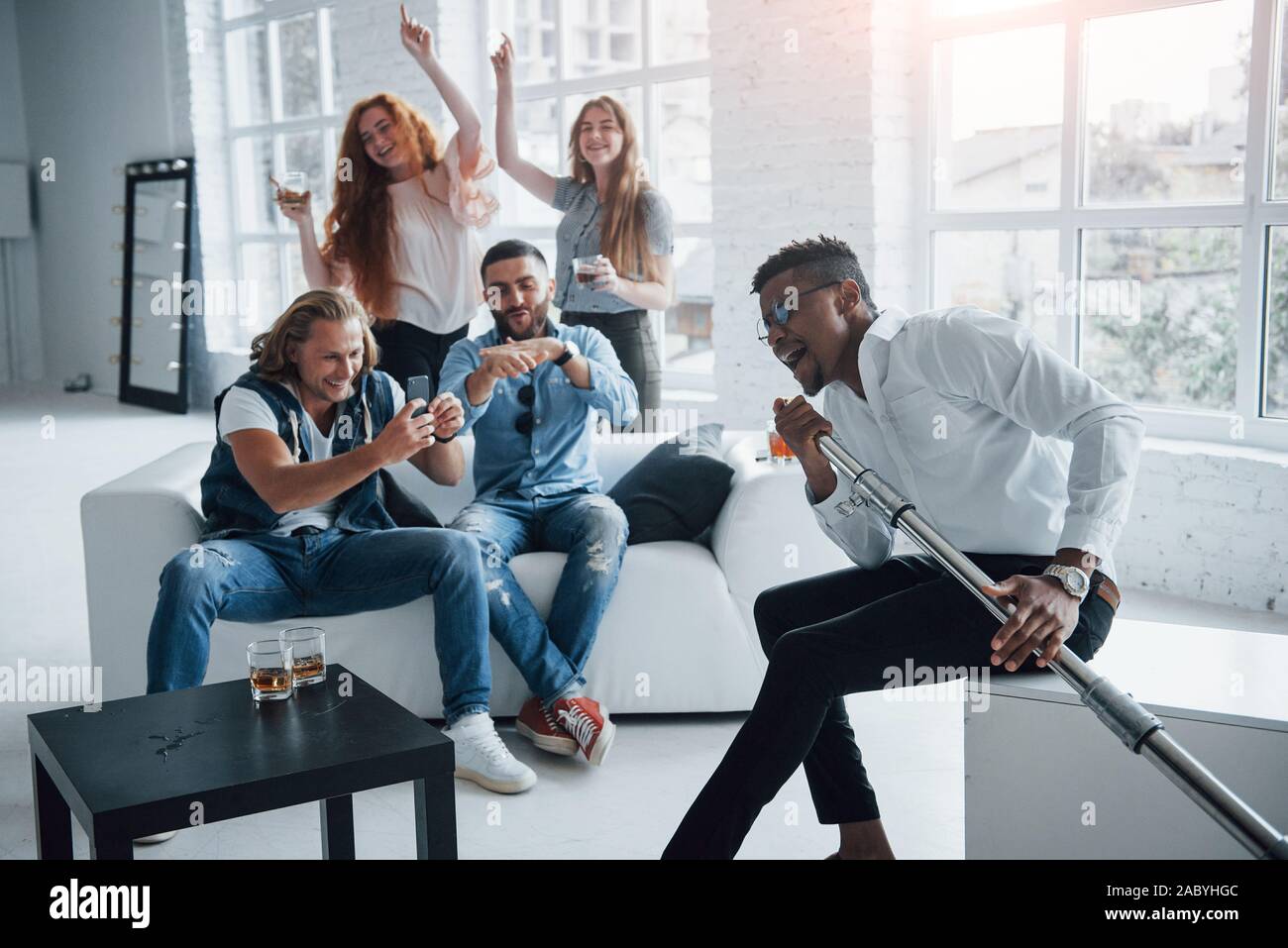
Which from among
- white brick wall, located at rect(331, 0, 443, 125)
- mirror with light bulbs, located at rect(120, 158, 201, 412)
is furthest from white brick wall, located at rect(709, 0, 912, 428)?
mirror with light bulbs, located at rect(120, 158, 201, 412)

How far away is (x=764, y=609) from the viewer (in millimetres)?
2188

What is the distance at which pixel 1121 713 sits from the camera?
1.41m

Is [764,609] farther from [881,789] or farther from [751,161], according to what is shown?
[751,161]

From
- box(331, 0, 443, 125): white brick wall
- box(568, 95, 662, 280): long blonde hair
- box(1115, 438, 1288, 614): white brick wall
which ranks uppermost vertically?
box(331, 0, 443, 125): white brick wall

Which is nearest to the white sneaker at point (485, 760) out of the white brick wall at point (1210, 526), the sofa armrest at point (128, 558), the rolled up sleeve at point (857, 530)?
the sofa armrest at point (128, 558)

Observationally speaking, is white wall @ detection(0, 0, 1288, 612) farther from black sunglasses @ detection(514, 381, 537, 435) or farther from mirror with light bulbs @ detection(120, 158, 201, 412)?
mirror with light bulbs @ detection(120, 158, 201, 412)

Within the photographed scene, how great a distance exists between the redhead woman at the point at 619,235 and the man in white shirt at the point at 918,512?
1.73m

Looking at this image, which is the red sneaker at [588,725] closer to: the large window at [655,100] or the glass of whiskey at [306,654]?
the glass of whiskey at [306,654]

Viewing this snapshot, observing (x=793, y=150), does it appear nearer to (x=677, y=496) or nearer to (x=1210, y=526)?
(x=1210, y=526)

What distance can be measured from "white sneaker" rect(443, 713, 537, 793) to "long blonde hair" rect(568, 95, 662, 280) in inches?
66.6

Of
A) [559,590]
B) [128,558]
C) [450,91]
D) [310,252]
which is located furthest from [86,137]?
[559,590]

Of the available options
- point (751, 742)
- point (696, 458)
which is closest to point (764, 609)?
point (751, 742)

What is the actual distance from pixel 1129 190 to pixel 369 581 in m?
2.78

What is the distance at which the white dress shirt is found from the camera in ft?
6.08
